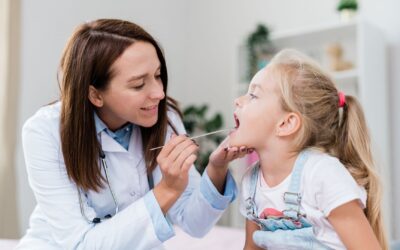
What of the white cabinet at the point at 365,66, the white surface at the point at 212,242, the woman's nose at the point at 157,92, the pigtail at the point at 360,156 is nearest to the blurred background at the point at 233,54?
the white cabinet at the point at 365,66

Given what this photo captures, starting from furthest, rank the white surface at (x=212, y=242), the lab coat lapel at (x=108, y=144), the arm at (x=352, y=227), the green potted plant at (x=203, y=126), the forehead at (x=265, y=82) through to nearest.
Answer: the green potted plant at (x=203, y=126)
the white surface at (x=212, y=242)
the lab coat lapel at (x=108, y=144)
the forehead at (x=265, y=82)
the arm at (x=352, y=227)

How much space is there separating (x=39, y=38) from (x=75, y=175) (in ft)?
7.18

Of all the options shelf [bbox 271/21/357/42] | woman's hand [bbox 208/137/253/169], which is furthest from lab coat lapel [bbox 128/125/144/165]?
shelf [bbox 271/21/357/42]

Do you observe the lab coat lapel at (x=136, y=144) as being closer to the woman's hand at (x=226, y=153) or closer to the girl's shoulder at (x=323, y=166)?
the woman's hand at (x=226, y=153)

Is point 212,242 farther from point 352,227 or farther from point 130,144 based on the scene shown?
point 352,227

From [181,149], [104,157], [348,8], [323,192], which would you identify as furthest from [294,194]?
[348,8]

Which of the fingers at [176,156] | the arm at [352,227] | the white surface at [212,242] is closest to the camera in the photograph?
the arm at [352,227]

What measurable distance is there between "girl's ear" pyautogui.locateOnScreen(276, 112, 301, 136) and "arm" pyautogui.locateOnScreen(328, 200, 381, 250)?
245mm

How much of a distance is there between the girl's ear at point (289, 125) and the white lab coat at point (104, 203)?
272mm

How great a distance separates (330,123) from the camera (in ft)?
4.49

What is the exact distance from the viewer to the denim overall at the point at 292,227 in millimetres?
1264

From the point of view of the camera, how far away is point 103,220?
142 cm

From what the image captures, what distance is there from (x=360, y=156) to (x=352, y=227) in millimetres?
237

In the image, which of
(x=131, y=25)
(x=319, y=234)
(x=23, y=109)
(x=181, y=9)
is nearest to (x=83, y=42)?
(x=131, y=25)
